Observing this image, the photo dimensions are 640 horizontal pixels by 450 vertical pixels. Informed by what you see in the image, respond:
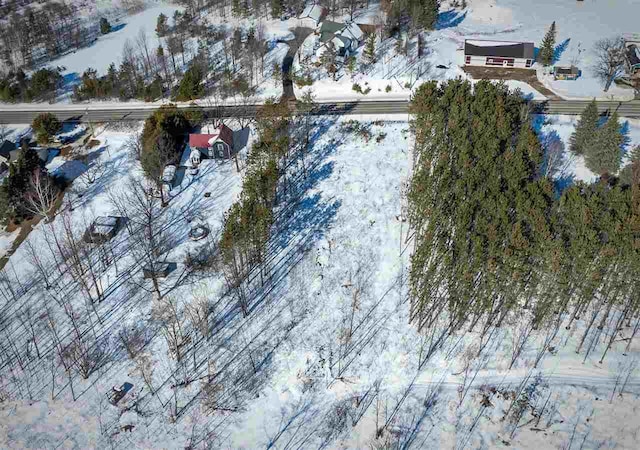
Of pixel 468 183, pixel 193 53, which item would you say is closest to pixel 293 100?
pixel 193 53

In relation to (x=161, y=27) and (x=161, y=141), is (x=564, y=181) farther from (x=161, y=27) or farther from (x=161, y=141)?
(x=161, y=27)

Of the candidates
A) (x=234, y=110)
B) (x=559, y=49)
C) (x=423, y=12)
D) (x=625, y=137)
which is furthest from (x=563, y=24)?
(x=234, y=110)

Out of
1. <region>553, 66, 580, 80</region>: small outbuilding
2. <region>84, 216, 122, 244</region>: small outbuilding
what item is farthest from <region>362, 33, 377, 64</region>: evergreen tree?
<region>84, 216, 122, 244</region>: small outbuilding

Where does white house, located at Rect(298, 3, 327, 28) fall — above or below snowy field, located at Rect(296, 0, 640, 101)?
above

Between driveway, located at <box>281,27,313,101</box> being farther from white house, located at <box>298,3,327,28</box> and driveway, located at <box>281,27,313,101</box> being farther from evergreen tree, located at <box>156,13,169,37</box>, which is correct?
evergreen tree, located at <box>156,13,169,37</box>

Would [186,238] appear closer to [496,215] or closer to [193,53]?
[496,215]

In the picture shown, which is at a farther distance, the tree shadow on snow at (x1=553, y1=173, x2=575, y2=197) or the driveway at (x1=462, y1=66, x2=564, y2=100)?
the driveway at (x1=462, y1=66, x2=564, y2=100)

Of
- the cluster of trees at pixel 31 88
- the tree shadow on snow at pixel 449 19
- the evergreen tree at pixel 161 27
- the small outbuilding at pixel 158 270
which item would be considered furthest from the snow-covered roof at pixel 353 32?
the small outbuilding at pixel 158 270

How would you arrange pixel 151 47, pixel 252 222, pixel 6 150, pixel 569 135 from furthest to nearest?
pixel 151 47
pixel 6 150
pixel 569 135
pixel 252 222
